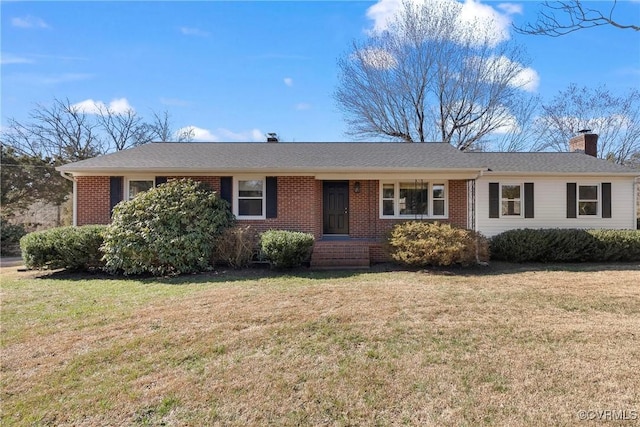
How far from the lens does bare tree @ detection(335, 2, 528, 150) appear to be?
2141 centimetres

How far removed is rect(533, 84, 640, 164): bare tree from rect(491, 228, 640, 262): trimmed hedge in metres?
16.6

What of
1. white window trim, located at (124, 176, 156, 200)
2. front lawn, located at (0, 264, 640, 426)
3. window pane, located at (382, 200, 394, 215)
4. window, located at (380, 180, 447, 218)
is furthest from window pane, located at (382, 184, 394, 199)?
white window trim, located at (124, 176, 156, 200)

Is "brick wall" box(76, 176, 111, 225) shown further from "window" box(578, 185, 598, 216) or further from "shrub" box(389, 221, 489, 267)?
"window" box(578, 185, 598, 216)

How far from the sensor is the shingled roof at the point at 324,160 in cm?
1077

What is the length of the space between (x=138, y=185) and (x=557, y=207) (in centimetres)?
1457

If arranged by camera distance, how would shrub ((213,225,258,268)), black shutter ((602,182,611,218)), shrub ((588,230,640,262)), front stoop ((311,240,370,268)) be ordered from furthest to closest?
black shutter ((602,182,611,218)) → shrub ((588,230,640,262)) → front stoop ((311,240,370,268)) → shrub ((213,225,258,268))

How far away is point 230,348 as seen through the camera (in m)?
4.30

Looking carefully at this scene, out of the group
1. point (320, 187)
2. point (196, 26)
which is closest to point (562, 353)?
point (320, 187)

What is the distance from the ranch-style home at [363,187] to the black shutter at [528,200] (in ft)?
0.12

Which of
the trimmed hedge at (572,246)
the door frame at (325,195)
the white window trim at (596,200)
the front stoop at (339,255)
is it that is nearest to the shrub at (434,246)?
the front stoop at (339,255)

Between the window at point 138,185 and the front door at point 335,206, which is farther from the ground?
the window at point 138,185

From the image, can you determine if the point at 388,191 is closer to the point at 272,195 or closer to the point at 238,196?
the point at 272,195

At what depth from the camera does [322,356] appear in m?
4.06

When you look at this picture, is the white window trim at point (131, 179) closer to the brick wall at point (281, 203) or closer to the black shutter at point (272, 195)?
the brick wall at point (281, 203)
